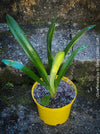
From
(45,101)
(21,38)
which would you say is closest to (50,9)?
(21,38)

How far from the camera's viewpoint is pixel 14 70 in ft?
5.25

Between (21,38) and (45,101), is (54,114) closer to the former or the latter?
(45,101)

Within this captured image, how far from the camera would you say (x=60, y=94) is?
1338mm

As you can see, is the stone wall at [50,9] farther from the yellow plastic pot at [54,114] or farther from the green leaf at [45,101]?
the green leaf at [45,101]

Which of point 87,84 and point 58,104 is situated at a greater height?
point 58,104

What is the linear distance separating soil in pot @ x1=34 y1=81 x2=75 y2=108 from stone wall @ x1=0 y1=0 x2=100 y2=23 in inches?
32.8

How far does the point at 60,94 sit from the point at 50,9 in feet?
3.12

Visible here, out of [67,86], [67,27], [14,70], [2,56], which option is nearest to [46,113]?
[67,86]

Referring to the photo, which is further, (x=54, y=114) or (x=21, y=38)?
(x=54, y=114)

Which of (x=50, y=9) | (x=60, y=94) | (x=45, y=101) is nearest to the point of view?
(x=45, y=101)

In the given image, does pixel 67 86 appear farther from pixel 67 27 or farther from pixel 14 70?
pixel 67 27

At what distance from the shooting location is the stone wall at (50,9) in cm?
181

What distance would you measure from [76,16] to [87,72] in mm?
629

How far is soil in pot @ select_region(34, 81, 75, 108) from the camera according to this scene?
128cm
